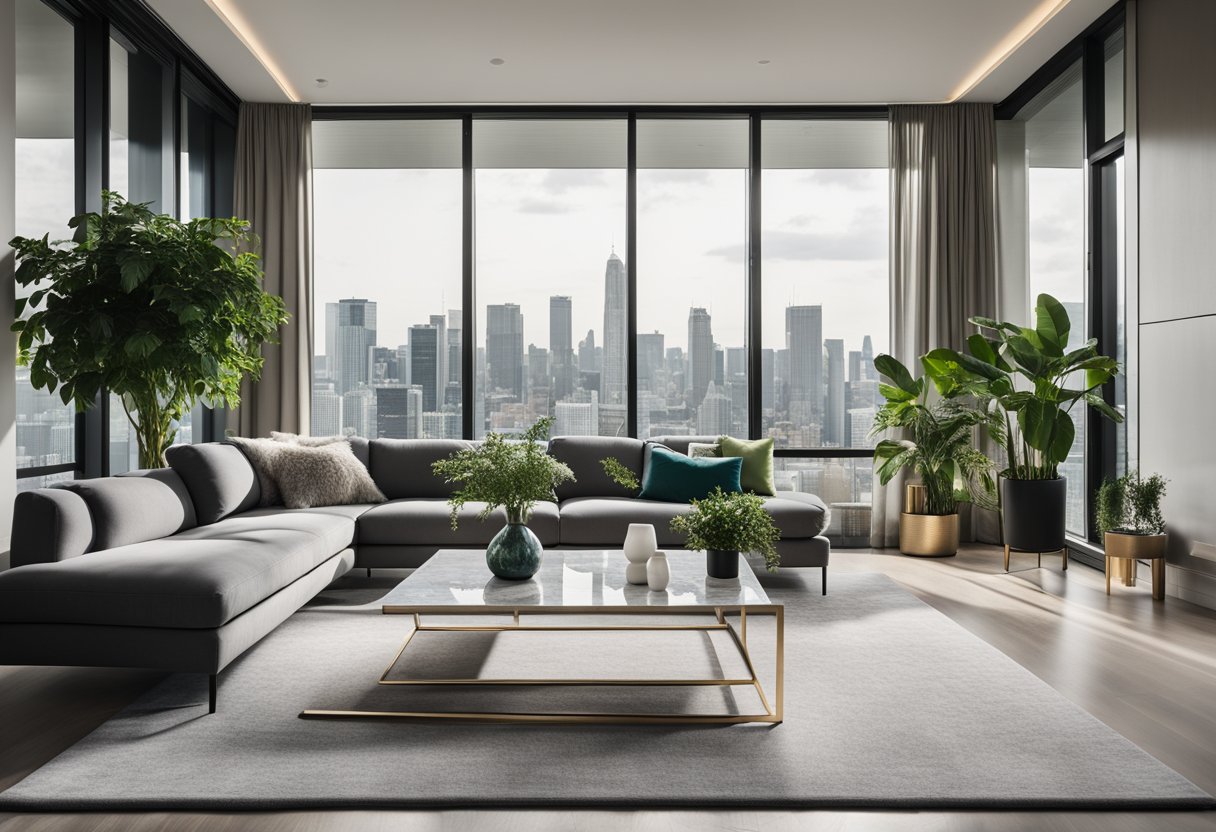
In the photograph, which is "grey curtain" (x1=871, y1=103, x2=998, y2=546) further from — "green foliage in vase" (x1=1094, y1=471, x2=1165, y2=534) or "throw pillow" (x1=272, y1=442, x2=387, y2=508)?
"throw pillow" (x1=272, y1=442, x2=387, y2=508)

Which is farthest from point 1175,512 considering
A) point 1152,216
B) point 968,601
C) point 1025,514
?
point 1152,216

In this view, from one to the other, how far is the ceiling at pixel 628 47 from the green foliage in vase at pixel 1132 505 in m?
2.59

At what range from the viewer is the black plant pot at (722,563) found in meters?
3.01

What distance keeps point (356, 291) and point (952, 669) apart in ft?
15.4

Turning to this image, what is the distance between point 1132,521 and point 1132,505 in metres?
0.09

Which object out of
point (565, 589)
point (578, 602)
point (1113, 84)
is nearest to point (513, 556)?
point (565, 589)

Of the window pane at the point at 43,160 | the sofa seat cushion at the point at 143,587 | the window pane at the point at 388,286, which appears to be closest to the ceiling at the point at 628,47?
the window pane at the point at 388,286

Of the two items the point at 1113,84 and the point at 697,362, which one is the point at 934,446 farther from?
the point at 1113,84

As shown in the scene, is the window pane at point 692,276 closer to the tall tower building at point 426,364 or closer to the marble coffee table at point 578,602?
the tall tower building at point 426,364

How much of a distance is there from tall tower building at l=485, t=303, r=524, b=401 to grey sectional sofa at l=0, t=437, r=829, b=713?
0.98 metres

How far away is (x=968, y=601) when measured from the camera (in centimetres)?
431

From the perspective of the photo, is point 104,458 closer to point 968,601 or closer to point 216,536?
point 216,536

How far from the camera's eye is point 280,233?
236 inches

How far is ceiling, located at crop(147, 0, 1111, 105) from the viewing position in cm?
460
